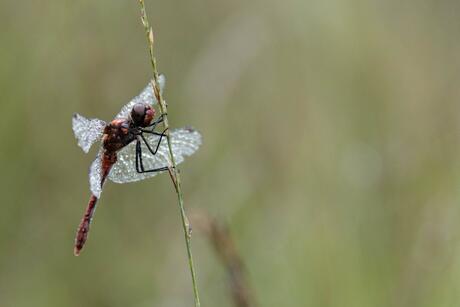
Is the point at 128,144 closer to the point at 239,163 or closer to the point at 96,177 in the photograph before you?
the point at 96,177

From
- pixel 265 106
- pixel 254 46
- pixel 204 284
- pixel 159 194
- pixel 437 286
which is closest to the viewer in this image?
pixel 437 286

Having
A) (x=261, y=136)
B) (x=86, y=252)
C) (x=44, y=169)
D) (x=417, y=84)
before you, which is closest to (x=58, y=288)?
(x=86, y=252)

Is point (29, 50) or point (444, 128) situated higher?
point (29, 50)

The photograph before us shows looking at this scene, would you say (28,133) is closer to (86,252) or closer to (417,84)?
(86,252)

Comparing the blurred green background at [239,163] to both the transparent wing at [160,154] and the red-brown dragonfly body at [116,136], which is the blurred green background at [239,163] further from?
the red-brown dragonfly body at [116,136]

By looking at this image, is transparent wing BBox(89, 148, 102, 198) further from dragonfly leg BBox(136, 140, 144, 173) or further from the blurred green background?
the blurred green background

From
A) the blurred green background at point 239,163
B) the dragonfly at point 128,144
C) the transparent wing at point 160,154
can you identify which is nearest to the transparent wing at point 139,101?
the dragonfly at point 128,144

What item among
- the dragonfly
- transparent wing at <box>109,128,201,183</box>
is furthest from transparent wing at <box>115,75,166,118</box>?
transparent wing at <box>109,128,201,183</box>
